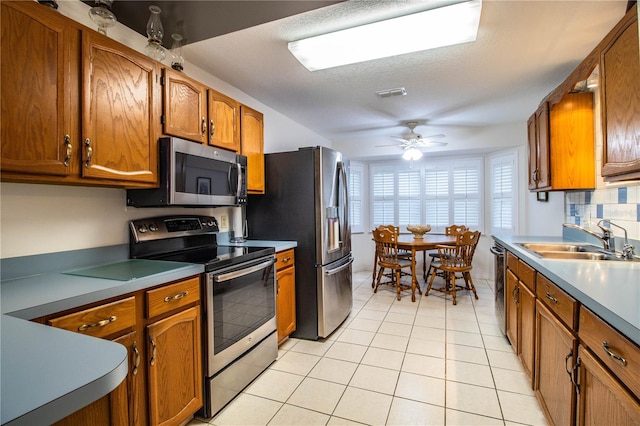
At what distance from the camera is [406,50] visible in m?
2.10

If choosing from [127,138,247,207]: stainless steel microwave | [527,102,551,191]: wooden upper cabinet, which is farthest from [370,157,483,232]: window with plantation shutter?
[127,138,247,207]: stainless steel microwave

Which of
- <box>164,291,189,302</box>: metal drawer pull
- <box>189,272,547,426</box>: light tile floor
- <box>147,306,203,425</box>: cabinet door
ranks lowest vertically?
<box>189,272,547,426</box>: light tile floor

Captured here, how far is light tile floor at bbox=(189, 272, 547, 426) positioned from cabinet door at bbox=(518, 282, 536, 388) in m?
0.16

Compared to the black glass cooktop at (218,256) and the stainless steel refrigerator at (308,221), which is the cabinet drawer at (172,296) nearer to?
the black glass cooktop at (218,256)

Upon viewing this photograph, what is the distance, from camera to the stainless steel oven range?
1775mm

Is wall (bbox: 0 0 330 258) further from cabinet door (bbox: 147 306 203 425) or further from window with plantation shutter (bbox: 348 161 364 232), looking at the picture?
window with plantation shutter (bbox: 348 161 364 232)

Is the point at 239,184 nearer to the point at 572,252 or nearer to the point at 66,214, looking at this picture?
the point at 66,214

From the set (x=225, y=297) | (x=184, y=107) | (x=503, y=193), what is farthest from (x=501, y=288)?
(x=184, y=107)

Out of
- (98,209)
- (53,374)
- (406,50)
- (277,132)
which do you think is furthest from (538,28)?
(98,209)

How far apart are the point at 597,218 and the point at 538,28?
1.53m

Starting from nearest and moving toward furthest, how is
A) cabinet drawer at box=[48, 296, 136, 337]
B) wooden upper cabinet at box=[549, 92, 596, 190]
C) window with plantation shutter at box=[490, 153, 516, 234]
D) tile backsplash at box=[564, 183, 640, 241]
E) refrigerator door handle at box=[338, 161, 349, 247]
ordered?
cabinet drawer at box=[48, 296, 136, 337], tile backsplash at box=[564, 183, 640, 241], wooden upper cabinet at box=[549, 92, 596, 190], refrigerator door handle at box=[338, 161, 349, 247], window with plantation shutter at box=[490, 153, 516, 234]

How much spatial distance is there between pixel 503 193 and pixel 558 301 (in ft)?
12.0

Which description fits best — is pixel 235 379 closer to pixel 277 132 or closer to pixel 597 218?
pixel 277 132

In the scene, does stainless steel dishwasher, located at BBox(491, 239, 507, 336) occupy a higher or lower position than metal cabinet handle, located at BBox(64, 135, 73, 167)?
lower
